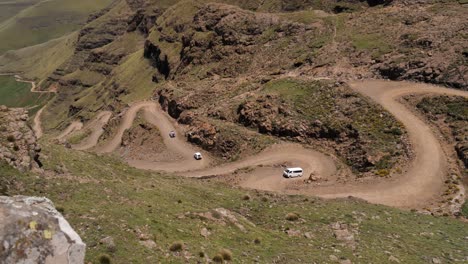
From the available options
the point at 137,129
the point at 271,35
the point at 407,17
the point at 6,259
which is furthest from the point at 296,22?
the point at 6,259

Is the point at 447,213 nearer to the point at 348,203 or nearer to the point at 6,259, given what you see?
the point at 348,203

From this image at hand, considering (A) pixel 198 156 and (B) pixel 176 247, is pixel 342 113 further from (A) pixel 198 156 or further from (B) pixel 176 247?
(B) pixel 176 247

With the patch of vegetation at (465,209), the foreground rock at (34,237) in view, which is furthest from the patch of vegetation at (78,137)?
the foreground rock at (34,237)

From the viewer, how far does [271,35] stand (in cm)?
8750

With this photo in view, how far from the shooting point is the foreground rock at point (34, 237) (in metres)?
11.6

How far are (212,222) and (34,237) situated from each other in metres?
13.8

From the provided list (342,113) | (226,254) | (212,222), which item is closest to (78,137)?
(342,113)

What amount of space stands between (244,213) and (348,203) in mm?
10321

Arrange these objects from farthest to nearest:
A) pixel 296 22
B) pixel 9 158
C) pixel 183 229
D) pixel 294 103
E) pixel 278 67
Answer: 1. pixel 296 22
2. pixel 278 67
3. pixel 294 103
4. pixel 9 158
5. pixel 183 229

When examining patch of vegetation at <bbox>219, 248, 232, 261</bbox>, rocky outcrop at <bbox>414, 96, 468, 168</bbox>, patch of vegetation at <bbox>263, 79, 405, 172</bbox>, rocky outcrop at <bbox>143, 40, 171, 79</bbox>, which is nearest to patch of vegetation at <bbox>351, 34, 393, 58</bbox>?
patch of vegetation at <bbox>263, 79, 405, 172</bbox>

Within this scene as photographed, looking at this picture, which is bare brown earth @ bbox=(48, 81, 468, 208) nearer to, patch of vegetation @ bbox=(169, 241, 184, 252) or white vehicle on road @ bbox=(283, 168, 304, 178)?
white vehicle on road @ bbox=(283, 168, 304, 178)

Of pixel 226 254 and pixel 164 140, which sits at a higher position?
pixel 226 254

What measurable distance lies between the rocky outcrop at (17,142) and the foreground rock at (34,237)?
15325 mm

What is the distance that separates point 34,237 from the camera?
11891 mm
